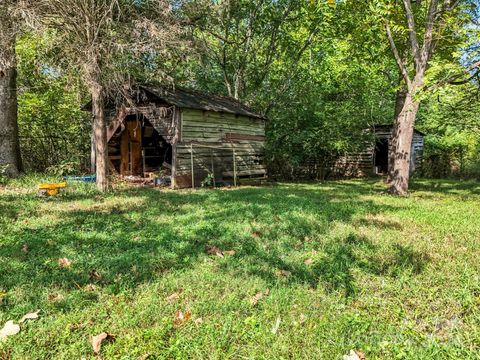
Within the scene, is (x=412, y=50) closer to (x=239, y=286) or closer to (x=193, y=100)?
(x=193, y=100)

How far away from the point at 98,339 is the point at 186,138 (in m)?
9.60

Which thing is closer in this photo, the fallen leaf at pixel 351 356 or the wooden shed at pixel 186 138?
the fallen leaf at pixel 351 356

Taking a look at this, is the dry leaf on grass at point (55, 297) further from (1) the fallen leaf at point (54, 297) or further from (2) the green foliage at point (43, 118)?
(2) the green foliage at point (43, 118)

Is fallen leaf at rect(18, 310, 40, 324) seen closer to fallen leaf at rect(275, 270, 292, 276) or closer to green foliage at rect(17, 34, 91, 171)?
fallen leaf at rect(275, 270, 292, 276)

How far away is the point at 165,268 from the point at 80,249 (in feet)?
4.27

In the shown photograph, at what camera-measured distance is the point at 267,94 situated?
1825 centimetres

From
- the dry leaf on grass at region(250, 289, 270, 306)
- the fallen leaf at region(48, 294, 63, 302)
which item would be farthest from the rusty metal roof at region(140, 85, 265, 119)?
the dry leaf on grass at region(250, 289, 270, 306)

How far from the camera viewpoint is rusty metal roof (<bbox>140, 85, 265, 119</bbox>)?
11.2 metres

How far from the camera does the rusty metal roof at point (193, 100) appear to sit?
36.9 ft

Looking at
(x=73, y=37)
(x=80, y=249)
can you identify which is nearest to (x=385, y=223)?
(x=80, y=249)

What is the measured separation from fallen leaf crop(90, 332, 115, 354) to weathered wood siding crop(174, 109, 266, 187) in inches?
352

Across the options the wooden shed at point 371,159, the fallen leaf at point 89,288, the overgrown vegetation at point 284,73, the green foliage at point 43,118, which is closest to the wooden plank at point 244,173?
the overgrown vegetation at point 284,73

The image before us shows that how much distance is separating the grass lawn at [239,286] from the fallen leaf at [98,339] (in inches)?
1.4

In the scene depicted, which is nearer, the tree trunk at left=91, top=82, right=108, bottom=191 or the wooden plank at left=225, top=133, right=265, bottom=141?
the tree trunk at left=91, top=82, right=108, bottom=191
